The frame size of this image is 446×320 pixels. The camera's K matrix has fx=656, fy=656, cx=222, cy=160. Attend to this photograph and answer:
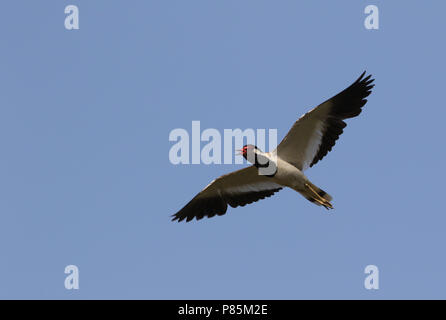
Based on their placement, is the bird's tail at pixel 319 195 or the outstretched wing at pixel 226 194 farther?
the outstretched wing at pixel 226 194

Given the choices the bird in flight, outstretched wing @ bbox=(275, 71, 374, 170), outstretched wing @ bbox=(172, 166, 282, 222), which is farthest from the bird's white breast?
outstretched wing @ bbox=(172, 166, 282, 222)

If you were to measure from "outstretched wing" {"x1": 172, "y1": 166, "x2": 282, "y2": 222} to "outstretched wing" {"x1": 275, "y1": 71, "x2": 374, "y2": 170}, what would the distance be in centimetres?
136

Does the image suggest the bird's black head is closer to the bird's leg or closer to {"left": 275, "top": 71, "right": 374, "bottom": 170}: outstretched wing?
{"left": 275, "top": 71, "right": 374, "bottom": 170}: outstretched wing

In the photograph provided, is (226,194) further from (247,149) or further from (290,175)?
(290,175)

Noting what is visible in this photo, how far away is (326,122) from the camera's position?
1543 cm

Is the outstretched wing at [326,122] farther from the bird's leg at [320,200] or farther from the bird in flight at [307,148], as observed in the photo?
the bird's leg at [320,200]

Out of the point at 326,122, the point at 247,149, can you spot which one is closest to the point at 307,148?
the point at 326,122

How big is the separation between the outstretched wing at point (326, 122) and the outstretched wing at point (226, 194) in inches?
53.5

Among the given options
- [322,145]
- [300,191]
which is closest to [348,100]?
[322,145]

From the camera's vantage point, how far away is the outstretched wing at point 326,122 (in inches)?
601

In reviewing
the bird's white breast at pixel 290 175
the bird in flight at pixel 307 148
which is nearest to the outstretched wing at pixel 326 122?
the bird in flight at pixel 307 148

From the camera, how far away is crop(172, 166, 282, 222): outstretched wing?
16531mm
